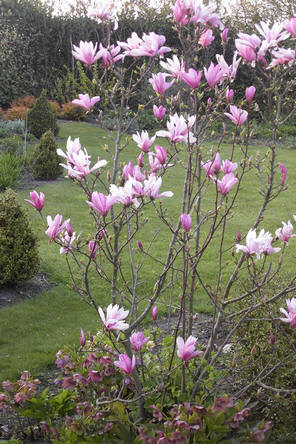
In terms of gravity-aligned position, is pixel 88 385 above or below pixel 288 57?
below

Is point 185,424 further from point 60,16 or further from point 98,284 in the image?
point 60,16

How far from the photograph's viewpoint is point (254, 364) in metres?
2.72

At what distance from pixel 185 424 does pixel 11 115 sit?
39.8 feet

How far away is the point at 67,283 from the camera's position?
5.21m

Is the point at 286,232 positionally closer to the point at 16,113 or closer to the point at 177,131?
the point at 177,131

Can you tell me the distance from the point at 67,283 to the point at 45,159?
14.1ft

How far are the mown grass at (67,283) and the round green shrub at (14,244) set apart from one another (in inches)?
11.8

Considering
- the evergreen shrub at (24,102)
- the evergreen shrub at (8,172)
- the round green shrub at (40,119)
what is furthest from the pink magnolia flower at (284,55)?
the evergreen shrub at (24,102)

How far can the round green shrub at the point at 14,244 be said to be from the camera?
186 inches

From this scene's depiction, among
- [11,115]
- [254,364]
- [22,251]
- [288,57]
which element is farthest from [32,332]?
[11,115]

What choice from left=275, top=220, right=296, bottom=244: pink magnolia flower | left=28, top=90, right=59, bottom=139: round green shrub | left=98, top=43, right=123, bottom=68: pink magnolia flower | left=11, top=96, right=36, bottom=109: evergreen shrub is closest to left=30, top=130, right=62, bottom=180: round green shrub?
left=28, top=90, right=59, bottom=139: round green shrub

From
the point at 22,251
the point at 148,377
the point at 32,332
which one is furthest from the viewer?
the point at 22,251

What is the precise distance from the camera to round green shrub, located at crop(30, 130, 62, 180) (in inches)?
355

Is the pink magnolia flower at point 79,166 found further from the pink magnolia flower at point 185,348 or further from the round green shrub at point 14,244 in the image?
the round green shrub at point 14,244
